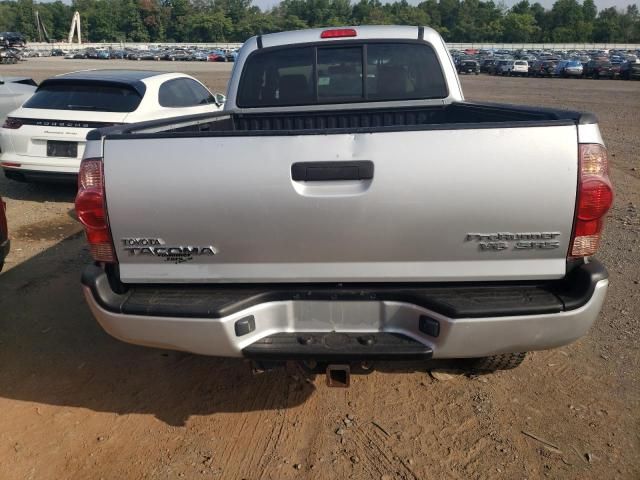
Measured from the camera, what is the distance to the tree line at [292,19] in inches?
5037

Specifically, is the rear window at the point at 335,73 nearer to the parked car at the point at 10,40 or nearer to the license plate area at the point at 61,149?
the license plate area at the point at 61,149

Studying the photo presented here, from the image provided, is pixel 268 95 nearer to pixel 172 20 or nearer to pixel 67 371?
pixel 67 371

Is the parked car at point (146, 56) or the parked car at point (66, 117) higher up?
the parked car at point (146, 56)

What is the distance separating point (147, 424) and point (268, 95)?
2.65 meters

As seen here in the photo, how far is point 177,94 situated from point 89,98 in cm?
141

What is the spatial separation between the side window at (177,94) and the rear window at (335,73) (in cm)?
386

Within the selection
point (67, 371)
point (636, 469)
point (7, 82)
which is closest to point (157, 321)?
point (67, 371)

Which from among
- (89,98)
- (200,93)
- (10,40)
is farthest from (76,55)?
(89,98)

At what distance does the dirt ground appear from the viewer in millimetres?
2791

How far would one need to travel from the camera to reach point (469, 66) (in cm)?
4981

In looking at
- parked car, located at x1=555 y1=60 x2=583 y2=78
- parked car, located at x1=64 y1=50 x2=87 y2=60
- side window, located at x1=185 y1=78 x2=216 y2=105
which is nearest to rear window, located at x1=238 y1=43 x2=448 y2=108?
side window, located at x1=185 y1=78 x2=216 y2=105

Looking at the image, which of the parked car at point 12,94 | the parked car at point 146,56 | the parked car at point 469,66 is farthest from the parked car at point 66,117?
the parked car at point 146,56

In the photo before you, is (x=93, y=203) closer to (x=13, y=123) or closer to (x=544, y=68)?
(x=13, y=123)

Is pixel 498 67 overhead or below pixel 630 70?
overhead
